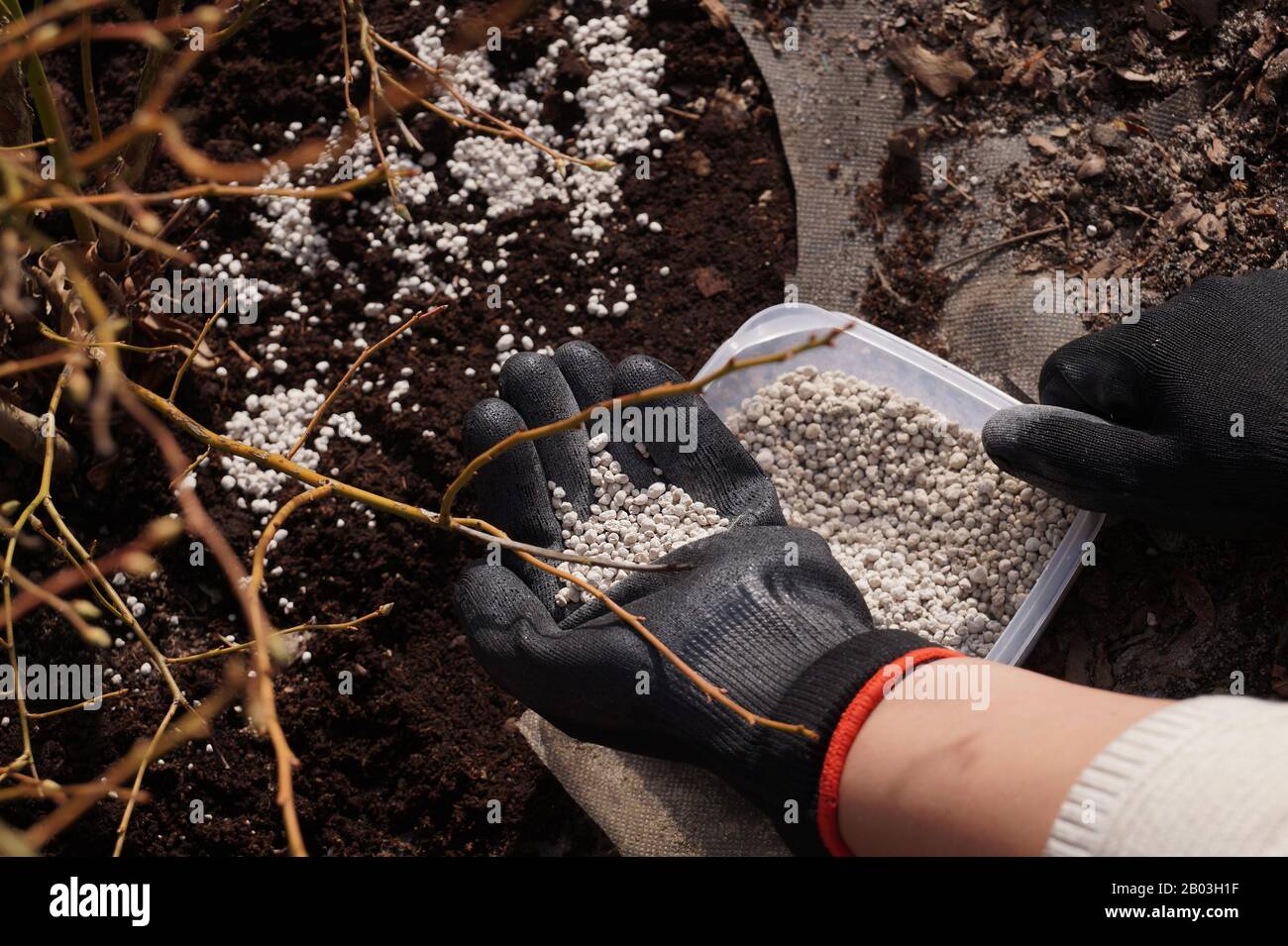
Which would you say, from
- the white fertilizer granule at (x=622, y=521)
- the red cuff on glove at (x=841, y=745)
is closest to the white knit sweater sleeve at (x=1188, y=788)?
the red cuff on glove at (x=841, y=745)

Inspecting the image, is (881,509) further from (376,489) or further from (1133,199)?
(376,489)

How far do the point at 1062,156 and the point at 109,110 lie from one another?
169cm

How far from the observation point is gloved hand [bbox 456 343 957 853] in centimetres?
121

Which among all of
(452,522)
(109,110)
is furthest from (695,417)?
(109,110)

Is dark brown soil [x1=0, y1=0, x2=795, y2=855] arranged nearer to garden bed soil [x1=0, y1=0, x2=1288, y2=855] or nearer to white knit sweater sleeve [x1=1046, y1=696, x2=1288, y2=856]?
garden bed soil [x1=0, y1=0, x2=1288, y2=855]

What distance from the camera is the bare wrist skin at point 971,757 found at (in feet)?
3.08

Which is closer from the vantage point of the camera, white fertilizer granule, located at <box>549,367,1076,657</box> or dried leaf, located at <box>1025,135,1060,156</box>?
white fertilizer granule, located at <box>549,367,1076,657</box>

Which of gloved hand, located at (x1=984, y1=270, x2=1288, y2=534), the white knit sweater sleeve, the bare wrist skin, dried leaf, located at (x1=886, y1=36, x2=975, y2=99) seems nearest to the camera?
the white knit sweater sleeve

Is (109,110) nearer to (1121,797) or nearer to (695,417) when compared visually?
(695,417)

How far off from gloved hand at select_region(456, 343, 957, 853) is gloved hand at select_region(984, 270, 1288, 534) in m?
0.36

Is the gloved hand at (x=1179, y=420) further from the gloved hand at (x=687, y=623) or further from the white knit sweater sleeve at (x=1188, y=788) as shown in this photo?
the white knit sweater sleeve at (x=1188, y=788)

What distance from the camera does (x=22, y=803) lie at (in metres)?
1.57

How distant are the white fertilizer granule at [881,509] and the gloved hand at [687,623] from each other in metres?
0.05

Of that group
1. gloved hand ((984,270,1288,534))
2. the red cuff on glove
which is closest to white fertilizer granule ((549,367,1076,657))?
gloved hand ((984,270,1288,534))
